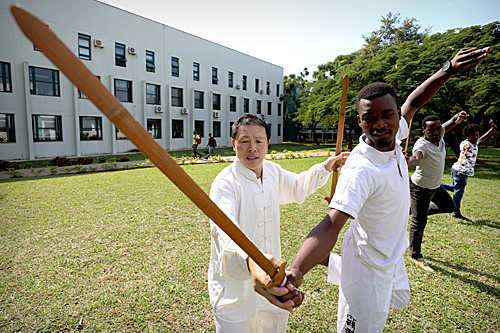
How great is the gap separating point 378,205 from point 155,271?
11.3 feet

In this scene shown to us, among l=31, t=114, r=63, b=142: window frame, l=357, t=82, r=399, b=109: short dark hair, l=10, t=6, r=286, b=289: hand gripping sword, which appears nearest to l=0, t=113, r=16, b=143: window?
l=31, t=114, r=63, b=142: window frame

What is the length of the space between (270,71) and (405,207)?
35.8 meters

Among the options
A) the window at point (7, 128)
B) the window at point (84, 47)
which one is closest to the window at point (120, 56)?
the window at point (84, 47)

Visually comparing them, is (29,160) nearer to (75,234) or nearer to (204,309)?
(75,234)

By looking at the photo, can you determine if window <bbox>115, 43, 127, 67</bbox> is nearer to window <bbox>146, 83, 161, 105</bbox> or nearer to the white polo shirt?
window <bbox>146, 83, 161, 105</bbox>

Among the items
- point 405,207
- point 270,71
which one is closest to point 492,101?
point 405,207

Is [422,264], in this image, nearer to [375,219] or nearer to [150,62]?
[375,219]

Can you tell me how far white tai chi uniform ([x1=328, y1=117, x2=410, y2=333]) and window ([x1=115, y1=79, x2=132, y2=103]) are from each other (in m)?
22.5

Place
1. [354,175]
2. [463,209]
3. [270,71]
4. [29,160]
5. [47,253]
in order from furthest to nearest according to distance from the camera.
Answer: [270,71]
[29,160]
[463,209]
[47,253]
[354,175]

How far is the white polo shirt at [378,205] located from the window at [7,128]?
2148 centimetres

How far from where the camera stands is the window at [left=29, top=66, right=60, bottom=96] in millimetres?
16984

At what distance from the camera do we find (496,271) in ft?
13.0

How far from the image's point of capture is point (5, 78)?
52.5ft

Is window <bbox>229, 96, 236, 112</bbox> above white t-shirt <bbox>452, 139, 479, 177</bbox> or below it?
above
